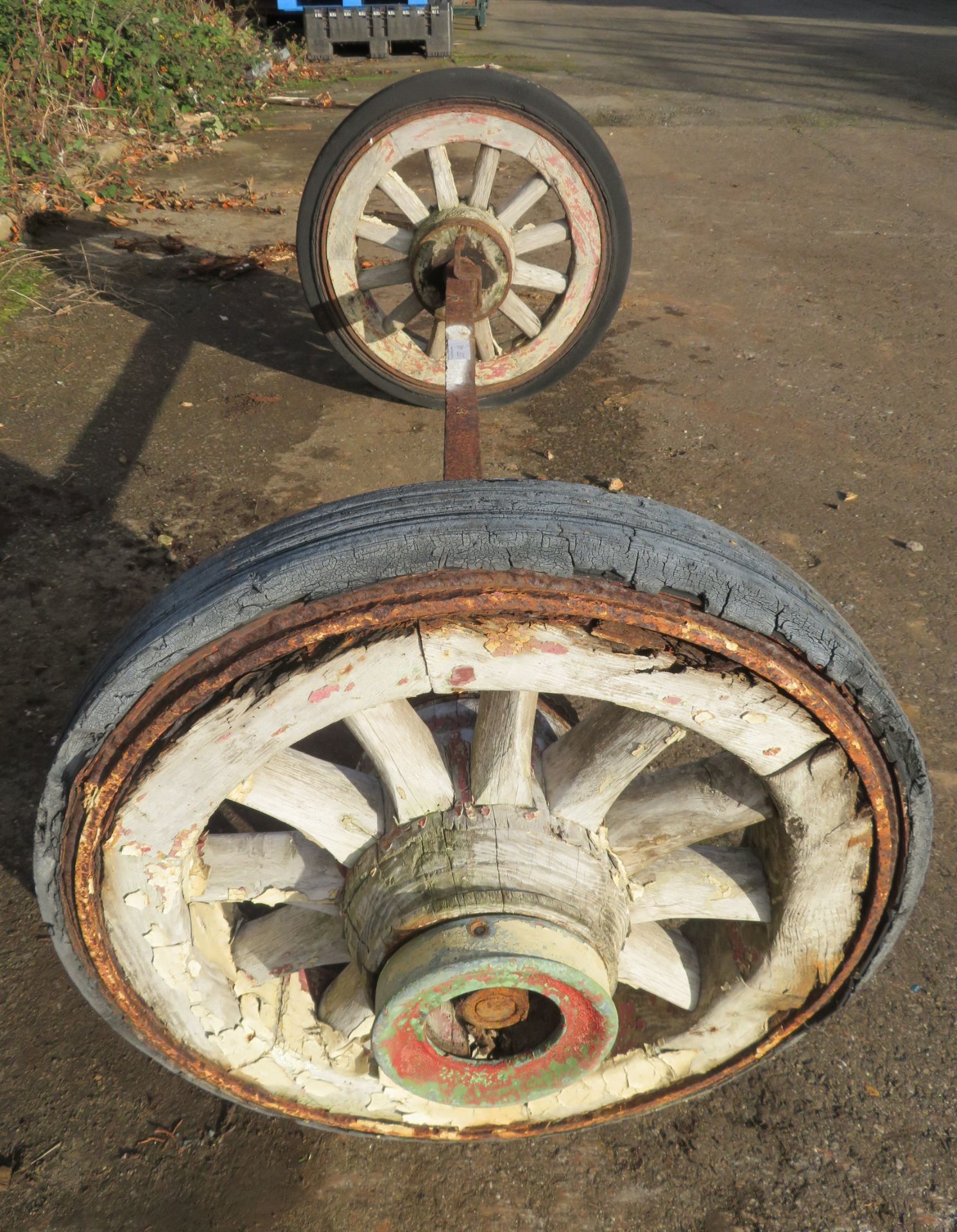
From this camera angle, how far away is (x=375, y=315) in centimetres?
363

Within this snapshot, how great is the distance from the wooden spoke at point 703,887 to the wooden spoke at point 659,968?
8 centimetres

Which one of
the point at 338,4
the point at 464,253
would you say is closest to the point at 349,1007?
the point at 464,253

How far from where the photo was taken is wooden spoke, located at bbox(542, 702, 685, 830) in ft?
4.44

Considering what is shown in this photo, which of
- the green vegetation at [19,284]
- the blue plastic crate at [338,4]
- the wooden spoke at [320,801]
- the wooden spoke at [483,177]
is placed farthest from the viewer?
the blue plastic crate at [338,4]

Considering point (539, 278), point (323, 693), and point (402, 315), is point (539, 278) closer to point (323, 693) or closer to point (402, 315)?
point (402, 315)

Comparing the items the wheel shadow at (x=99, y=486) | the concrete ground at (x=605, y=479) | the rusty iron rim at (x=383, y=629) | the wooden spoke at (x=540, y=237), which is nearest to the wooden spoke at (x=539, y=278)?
the wooden spoke at (x=540, y=237)

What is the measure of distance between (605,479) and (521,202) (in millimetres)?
1175

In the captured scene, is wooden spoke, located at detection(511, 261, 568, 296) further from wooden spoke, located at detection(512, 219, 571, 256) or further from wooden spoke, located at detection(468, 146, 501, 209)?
wooden spoke, located at detection(468, 146, 501, 209)

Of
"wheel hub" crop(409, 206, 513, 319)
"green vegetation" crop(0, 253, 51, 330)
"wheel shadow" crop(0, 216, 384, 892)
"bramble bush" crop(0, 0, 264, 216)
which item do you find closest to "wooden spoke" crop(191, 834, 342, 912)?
"wheel shadow" crop(0, 216, 384, 892)

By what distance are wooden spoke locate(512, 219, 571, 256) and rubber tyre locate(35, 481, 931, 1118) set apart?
2697 mm

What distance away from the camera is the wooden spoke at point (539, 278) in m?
3.58

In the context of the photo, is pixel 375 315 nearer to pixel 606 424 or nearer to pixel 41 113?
pixel 606 424

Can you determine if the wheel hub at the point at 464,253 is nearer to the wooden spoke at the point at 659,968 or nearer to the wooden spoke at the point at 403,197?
the wooden spoke at the point at 403,197

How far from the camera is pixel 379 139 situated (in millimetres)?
3283
